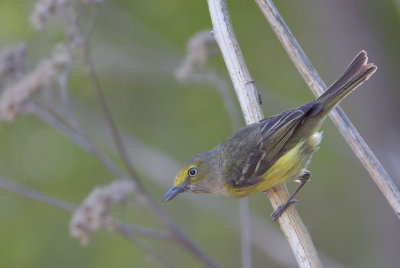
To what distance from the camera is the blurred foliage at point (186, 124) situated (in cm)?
727

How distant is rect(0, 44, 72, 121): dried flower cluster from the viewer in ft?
15.7

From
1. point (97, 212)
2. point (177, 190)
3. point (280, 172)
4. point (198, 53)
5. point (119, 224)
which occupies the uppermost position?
point (198, 53)

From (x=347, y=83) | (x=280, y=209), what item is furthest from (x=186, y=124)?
(x=280, y=209)

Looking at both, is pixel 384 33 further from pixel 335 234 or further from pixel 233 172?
pixel 233 172

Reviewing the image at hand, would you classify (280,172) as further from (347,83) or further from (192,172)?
(347,83)

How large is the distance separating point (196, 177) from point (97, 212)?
2.80 feet

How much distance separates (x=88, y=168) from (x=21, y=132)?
1091 millimetres

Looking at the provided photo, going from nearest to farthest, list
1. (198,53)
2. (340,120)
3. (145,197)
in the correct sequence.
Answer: (340,120)
(145,197)
(198,53)

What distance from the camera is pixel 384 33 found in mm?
7391

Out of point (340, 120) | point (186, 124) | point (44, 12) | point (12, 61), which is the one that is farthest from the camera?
point (186, 124)

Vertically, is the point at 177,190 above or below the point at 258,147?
below

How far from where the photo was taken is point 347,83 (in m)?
4.20

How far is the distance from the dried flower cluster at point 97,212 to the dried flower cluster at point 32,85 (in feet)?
3.37

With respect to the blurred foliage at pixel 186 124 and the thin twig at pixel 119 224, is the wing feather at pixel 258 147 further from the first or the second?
the blurred foliage at pixel 186 124
